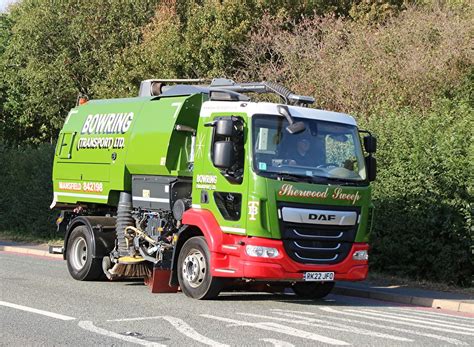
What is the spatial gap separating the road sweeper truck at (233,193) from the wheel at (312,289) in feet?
0.06

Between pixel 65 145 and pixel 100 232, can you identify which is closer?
pixel 100 232

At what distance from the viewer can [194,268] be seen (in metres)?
12.5

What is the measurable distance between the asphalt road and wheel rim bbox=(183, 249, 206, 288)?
0.32 metres

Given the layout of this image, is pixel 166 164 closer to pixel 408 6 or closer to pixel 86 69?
pixel 408 6

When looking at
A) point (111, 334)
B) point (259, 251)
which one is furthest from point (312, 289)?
point (111, 334)

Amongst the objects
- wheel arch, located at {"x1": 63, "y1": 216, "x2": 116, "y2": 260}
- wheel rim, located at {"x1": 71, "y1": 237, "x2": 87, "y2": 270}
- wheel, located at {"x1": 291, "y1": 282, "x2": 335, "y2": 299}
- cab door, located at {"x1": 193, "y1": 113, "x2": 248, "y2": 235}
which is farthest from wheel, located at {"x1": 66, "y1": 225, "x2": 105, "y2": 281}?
wheel, located at {"x1": 291, "y1": 282, "x2": 335, "y2": 299}

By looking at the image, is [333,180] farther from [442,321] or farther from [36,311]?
[36,311]

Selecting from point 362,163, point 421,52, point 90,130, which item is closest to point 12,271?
point 90,130

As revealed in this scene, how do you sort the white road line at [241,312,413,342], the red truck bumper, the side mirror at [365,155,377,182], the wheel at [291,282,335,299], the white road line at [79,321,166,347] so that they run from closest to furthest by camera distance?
the white road line at [79,321,166,347], the white road line at [241,312,413,342], the red truck bumper, the side mirror at [365,155,377,182], the wheel at [291,282,335,299]

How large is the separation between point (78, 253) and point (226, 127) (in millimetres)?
5217

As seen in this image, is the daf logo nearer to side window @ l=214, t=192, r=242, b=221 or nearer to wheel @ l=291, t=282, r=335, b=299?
side window @ l=214, t=192, r=242, b=221

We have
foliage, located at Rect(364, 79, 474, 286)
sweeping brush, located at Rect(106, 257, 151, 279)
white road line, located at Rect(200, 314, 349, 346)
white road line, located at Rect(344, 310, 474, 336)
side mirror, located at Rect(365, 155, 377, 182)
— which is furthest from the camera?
foliage, located at Rect(364, 79, 474, 286)

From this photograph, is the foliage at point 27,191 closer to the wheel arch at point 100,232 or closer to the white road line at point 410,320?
the wheel arch at point 100,232

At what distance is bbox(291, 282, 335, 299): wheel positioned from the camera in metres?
13.5
